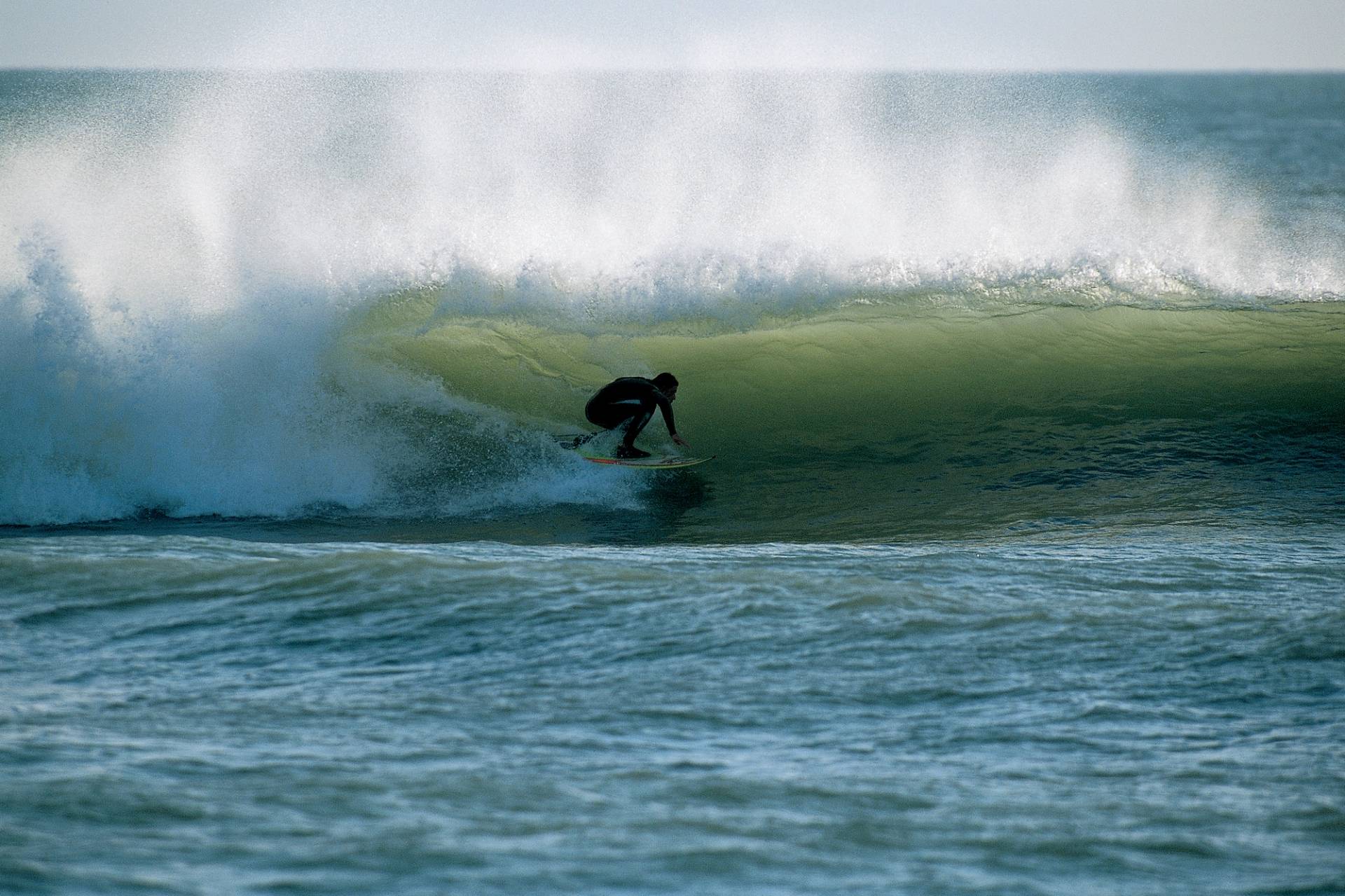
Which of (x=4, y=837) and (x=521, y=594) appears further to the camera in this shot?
(x=521, y=594)

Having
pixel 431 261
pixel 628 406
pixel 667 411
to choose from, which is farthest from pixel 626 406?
pixel 431 261

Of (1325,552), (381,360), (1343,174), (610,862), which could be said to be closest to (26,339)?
(381,360)

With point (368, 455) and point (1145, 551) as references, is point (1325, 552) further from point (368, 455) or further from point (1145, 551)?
point (368, 455)

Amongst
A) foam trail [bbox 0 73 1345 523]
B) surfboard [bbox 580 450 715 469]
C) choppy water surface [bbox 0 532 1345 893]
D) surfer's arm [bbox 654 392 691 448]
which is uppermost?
foam trail [bbox 0 73 1345 523]

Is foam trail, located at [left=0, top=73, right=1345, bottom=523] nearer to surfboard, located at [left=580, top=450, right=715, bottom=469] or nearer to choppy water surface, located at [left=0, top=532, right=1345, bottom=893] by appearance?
surfboard, located at [left=580, top=450, right=715, bottom=469]

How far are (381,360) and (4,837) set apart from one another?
7.39 metres

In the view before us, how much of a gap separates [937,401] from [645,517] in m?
3.64

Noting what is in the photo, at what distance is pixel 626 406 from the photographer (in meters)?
9.82

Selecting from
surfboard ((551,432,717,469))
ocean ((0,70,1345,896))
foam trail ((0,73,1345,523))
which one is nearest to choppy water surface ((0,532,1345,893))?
ocean ((0,70,1345,896))

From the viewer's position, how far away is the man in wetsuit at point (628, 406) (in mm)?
9727

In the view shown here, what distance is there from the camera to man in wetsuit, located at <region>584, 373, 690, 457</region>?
973 centimetres

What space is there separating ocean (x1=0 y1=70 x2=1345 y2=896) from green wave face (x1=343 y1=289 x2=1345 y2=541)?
58 mm

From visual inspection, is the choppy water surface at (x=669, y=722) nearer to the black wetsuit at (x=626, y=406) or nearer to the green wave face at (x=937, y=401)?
the green wave face at (x=937, y=401)

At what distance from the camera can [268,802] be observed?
4.35 meters
